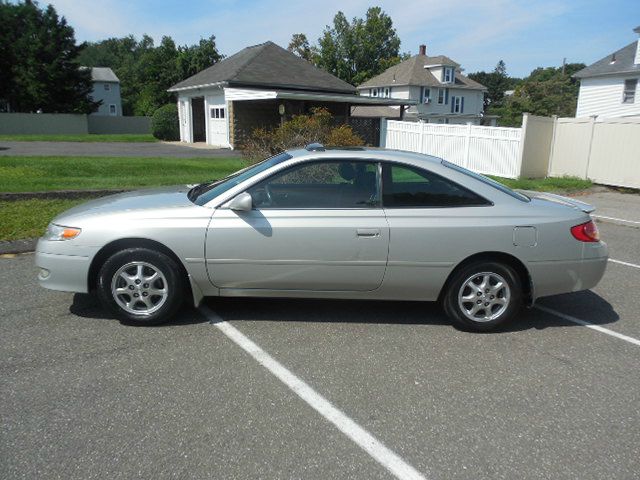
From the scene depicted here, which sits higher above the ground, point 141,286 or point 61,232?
point 61,232

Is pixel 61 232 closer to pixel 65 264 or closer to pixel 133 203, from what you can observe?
pixel 65 264

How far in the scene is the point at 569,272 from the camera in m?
4.41

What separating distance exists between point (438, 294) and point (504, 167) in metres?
12.5

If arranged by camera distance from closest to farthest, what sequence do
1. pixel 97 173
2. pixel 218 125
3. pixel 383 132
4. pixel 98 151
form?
pixel 97 173
pixel 383 132
pixel 98 151
pixel 218 125

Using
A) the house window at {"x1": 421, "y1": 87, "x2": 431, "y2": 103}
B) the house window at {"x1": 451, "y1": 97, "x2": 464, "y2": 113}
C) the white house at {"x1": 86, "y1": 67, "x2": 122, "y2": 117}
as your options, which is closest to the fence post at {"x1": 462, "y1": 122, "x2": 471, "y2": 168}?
the house window at {"x1": 421, "y1": 87, "x2": 431, "y2": 103}

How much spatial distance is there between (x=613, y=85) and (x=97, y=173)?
3240cm

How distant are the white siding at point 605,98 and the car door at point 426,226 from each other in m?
32.0

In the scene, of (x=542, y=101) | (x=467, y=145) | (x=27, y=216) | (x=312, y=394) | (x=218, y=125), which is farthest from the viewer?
(x=542, y=101)

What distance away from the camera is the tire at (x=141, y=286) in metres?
4.18

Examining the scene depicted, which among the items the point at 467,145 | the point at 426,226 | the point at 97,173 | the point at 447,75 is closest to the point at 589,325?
the point at 426,226

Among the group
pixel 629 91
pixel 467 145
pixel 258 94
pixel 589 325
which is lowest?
pixel 589 325

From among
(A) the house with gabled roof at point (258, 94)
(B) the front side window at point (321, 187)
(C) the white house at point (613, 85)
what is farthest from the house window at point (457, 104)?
(B) the front side window at point (321, 187)

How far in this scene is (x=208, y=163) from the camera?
16.9 meters

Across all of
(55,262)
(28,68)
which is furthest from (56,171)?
(28,68)
